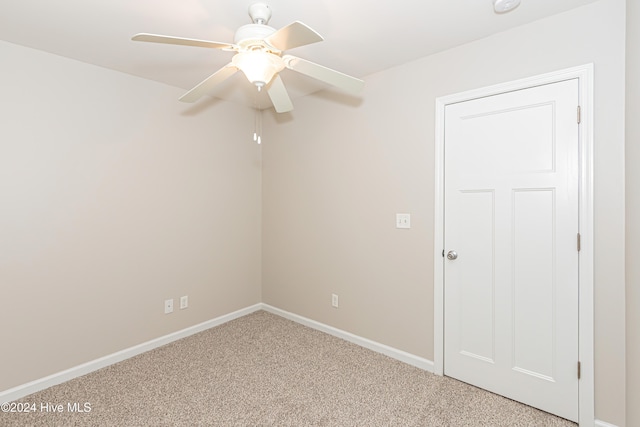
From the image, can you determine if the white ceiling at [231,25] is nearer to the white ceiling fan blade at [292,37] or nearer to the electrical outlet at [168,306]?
the white ceiling fan blade at [292,37]

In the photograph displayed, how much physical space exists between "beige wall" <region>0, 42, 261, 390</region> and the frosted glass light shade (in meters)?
1.57

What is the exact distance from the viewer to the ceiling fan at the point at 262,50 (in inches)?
52.1

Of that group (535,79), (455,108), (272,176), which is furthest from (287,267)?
(535,79)

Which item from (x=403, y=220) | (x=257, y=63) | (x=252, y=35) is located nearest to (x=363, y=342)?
(x=403, y=220)

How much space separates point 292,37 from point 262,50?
0.30 meters

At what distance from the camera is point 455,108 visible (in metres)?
2.24

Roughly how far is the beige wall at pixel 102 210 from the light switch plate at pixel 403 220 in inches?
70.7

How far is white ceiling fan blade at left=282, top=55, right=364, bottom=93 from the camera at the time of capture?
1.56m

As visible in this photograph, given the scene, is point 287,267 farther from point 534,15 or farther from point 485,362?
point 534,15

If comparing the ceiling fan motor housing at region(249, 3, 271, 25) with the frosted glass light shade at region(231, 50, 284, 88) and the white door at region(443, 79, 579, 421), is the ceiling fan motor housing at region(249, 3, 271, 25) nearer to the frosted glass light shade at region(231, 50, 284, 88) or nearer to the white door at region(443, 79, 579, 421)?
the frosted glass light shade at region(231, 50, 284, 88)

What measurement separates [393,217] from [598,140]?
1335 mm

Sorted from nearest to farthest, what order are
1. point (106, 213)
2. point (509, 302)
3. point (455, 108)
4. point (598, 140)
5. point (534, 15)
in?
point (598, 140)
point (534, 15)
point (509, 302)
point (455, 108)
point (106, 213)

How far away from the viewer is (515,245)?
2.02 meters

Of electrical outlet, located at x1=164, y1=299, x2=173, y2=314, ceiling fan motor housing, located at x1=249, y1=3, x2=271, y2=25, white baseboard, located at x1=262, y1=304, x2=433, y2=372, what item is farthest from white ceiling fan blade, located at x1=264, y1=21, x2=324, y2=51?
electrical outlet, located at x1=164, y1=299, x2=173, y2=314
